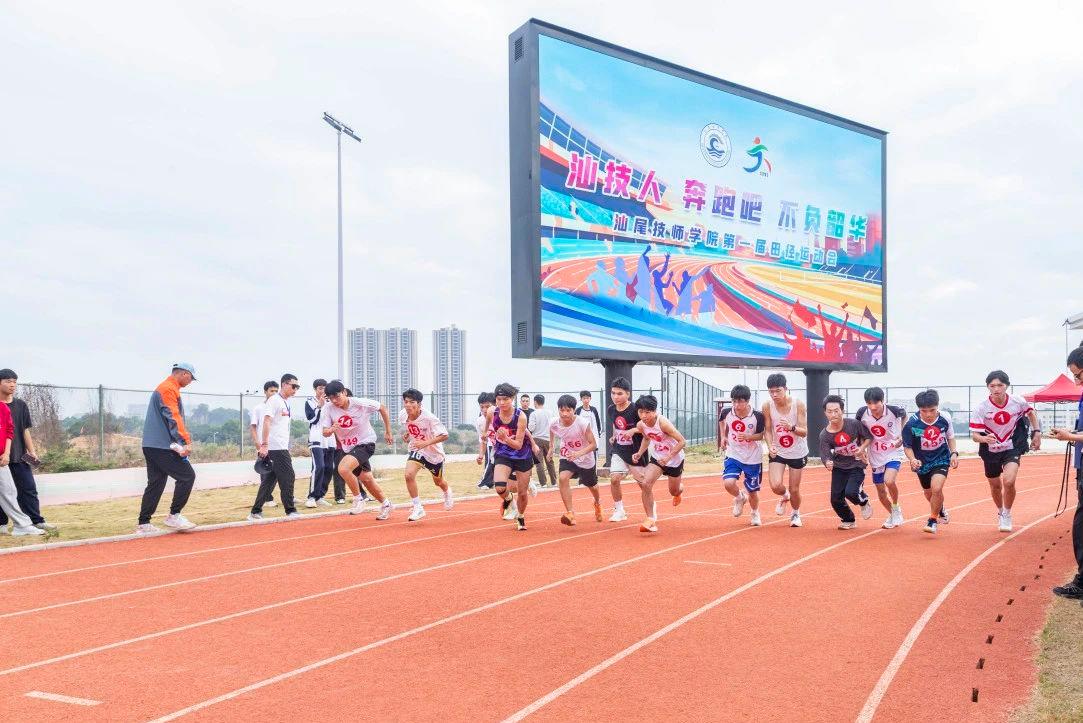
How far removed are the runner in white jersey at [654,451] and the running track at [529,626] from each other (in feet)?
2.12

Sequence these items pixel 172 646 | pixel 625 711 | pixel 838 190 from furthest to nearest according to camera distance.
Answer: pixel 838 190, pixel 172 646, pixel 625 711

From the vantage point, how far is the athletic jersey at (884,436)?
11797mm

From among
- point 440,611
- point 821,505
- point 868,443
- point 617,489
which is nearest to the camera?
point 440,611

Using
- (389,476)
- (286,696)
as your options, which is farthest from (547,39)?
(286,696)

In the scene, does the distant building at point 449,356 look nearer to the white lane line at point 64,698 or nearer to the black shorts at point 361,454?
the black shorts at point 361,454

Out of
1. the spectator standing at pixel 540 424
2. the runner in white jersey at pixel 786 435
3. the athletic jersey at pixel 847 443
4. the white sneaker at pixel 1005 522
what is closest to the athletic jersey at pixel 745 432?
the runner in white jersey at pixel 786 435

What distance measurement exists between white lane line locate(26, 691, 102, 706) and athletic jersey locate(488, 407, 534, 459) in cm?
731

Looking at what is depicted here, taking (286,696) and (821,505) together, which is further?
(821,505)

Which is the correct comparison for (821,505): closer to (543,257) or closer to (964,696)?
(543,257)

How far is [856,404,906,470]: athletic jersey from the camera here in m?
11.8

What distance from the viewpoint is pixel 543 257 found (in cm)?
1934

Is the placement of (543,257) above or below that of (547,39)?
below

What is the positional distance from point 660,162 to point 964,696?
18355 millimetres

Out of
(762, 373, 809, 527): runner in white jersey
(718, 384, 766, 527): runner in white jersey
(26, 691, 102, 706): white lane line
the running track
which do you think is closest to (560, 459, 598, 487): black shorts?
the running track
